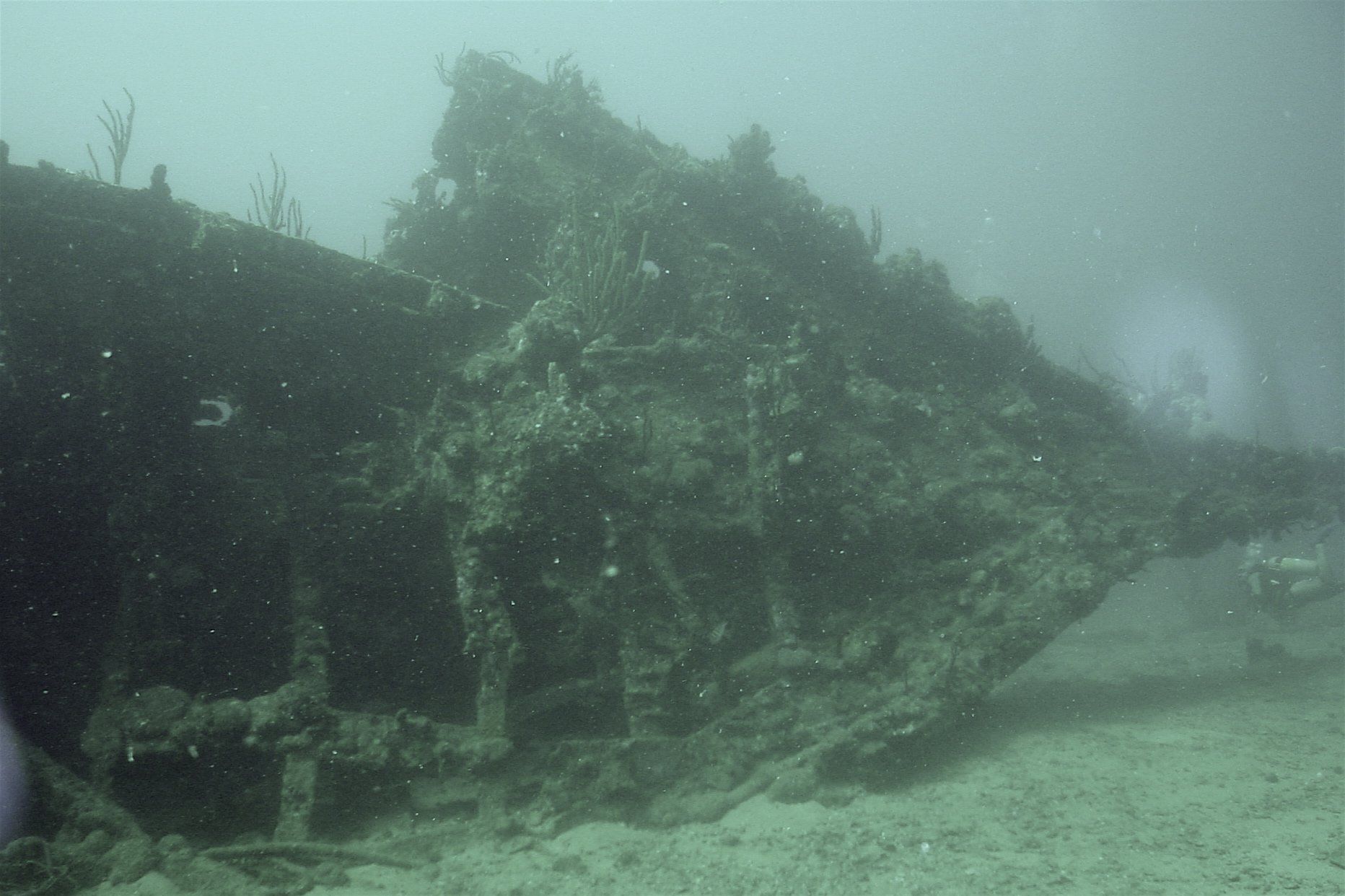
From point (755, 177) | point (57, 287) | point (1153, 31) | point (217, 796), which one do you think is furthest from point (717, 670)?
point (1153, 31)

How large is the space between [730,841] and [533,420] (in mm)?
3173

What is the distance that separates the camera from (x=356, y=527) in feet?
17.3

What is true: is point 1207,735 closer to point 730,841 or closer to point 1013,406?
point 1013,406

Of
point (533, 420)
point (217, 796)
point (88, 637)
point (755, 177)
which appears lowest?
point (217, 796)

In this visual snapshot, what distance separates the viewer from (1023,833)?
171 inches

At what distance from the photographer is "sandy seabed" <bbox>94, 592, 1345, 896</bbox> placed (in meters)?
3.82

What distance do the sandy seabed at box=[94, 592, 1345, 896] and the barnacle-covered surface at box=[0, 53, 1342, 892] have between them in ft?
1.04

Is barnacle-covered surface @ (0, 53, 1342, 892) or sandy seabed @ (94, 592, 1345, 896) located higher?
barnacle-covered surface @ (0, 53, 1342, 892)

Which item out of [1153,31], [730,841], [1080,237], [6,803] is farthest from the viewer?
[1080,237]

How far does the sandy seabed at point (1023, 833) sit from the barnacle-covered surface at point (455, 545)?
32 centimetres

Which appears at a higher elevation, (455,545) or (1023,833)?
(455,545)

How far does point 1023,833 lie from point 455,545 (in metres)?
4.40

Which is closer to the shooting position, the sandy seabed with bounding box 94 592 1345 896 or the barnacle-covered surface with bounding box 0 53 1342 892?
the sandy seabed with bounding box 94 592 1345 896

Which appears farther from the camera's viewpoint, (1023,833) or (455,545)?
(455,545)
